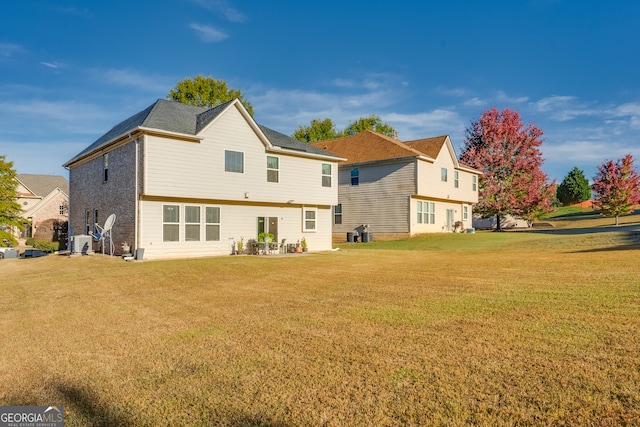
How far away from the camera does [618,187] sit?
145 feet

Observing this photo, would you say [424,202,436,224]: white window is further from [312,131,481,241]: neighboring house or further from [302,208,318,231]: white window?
[302,208,318,231]: white window

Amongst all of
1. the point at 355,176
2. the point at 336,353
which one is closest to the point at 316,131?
the point at 355,176

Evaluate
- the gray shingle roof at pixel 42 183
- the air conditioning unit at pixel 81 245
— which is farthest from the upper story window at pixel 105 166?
the gray shingle roof at pixel 42 183

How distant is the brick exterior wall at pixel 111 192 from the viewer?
19.4 meters

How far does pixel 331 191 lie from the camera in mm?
26312

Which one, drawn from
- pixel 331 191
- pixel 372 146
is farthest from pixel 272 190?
pixel 372 146

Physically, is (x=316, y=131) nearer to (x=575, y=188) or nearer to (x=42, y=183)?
(x=42, y=183)

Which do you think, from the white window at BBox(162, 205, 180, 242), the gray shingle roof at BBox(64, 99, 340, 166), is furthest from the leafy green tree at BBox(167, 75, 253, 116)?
the white window at BBox(162, 205, 180, 242)

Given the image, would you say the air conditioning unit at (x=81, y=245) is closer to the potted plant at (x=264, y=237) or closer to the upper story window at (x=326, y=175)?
the potted plant at (x=264, y=237)

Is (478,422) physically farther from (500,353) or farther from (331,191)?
(331,191)

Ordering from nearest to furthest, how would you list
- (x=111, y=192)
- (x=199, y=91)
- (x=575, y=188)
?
1. (x=111, y=192)
2. (x=199, y=91)
3. (x=575, y=188)

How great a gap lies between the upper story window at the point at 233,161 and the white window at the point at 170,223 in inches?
130

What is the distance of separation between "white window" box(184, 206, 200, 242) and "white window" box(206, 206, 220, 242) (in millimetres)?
547

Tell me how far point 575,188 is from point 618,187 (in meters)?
33.0
